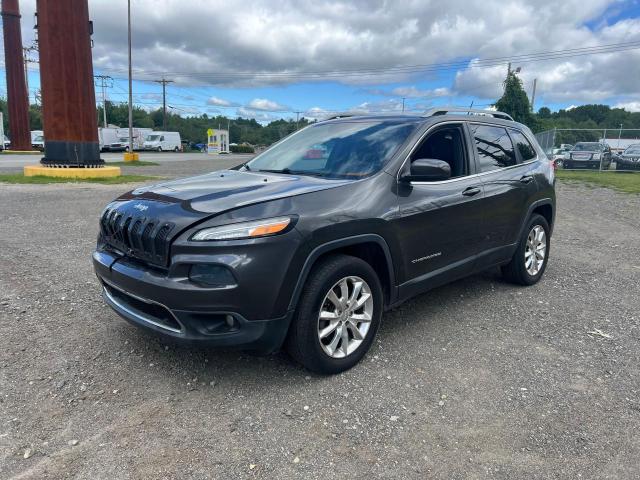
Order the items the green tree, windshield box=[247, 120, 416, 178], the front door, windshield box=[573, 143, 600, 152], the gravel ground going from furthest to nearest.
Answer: the green tree < windshield box=[573, 143, 600, 152] < windshield box=[247, 120, 416, 178] < the front door < the gravel ground

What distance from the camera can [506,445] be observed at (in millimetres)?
2619

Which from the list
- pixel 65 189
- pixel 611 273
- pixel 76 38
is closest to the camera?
pixel 611 273

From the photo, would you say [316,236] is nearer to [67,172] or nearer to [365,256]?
[365,256]

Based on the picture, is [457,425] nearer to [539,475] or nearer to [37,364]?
A: [539,475]

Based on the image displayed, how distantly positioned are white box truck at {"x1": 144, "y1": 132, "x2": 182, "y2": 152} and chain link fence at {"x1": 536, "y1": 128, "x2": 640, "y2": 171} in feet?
131

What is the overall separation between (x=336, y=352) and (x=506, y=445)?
3.81 ft

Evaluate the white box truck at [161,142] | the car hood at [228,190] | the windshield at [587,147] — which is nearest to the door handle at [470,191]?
the car hood at [228,190]

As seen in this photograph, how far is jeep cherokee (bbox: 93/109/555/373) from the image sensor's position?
9.25ft

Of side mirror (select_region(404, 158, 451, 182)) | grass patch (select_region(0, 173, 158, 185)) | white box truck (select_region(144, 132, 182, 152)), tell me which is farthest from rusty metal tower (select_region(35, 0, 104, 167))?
white box truck (select_region(144, 132, 182, 152))

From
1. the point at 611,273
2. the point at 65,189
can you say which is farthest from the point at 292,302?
the point at 65,189

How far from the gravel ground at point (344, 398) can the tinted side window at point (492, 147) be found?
134 centimetres

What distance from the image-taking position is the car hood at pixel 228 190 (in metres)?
3.01

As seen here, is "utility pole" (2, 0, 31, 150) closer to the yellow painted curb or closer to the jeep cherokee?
the yellow painted curb

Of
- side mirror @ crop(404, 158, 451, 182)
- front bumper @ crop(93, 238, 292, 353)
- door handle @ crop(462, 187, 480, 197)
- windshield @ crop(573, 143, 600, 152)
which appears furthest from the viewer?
windshield @ crop(573, 143, 600, 152)
